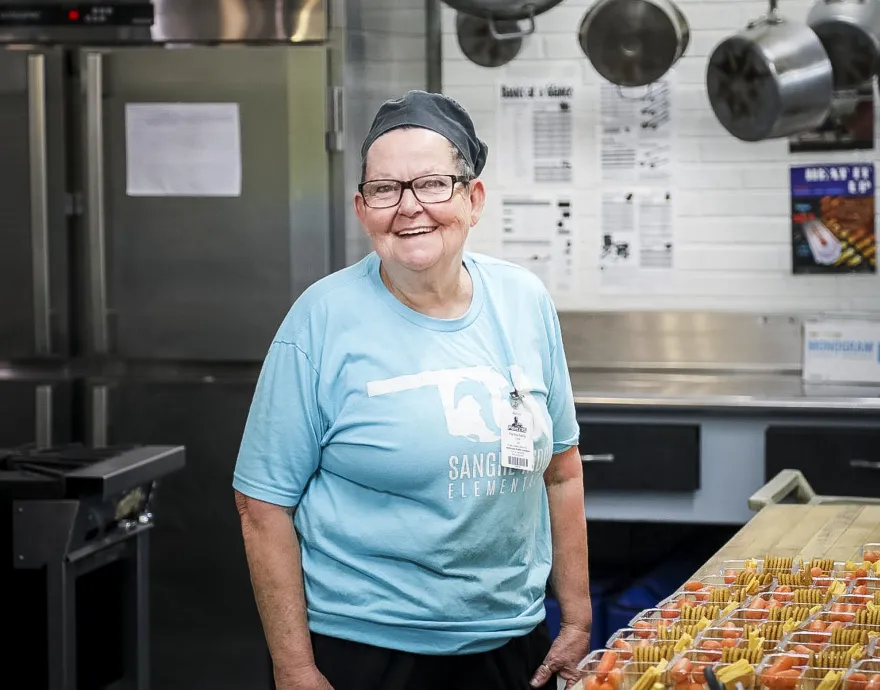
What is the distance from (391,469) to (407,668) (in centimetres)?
31

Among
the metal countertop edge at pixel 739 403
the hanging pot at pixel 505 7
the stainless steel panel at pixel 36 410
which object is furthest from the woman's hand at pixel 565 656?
the stainless steel panel at pixel 36 410

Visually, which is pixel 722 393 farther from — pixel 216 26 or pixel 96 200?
pixel 96 200

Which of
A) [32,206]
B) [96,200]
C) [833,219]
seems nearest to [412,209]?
[96,200]

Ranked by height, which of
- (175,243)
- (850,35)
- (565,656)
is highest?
(850,35)

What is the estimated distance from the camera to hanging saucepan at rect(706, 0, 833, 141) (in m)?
3.62

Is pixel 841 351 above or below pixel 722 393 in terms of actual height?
above

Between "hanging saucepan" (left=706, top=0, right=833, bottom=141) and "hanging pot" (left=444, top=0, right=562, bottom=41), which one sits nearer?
"hanging saucepan" (left=706, top=0, right=833, bottom=141)

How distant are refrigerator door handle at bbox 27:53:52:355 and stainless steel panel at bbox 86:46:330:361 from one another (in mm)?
189

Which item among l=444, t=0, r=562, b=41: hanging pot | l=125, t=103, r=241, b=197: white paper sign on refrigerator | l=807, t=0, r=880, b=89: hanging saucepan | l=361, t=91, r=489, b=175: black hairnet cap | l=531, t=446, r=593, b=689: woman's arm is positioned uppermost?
l=444, t=0, r=562, b=41: hanging pot

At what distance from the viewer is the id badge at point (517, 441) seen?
194 cm

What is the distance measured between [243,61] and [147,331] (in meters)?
0.87

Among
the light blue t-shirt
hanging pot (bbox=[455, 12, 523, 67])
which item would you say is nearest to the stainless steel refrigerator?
hanging pot (bbox=[455, 12, 523, 67])

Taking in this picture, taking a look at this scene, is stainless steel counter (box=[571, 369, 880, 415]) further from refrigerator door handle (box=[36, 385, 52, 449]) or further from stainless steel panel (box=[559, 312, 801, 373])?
refrigerator door handle (box=[36, 385, 52, 449])

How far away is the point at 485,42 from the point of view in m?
4.35
